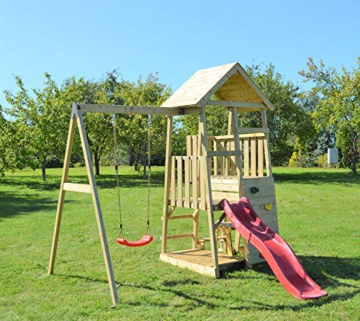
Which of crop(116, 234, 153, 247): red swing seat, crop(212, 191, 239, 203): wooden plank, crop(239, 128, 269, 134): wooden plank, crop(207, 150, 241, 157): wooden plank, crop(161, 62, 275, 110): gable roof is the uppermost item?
crop(161, 62, 275, 110): gable roof

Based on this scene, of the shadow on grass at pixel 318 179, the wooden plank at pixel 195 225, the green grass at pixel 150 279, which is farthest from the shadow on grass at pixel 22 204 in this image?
the shadow on grass at pixel 318 179

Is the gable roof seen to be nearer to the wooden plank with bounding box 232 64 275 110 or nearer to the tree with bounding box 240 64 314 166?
the wooden plank with bounding box 232 64 275 110

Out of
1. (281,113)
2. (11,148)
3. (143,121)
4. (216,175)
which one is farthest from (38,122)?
(216,175)

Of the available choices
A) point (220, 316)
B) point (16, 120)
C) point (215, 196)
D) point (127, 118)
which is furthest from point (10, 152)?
point (220, 316)

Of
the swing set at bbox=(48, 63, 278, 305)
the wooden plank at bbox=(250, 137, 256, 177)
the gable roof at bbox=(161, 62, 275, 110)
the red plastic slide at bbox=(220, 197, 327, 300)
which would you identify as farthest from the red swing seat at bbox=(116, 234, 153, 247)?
the wooden plank at bbox=(250, 137, 256, 177)

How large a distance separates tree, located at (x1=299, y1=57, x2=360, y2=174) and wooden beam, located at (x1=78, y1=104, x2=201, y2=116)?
2279cm

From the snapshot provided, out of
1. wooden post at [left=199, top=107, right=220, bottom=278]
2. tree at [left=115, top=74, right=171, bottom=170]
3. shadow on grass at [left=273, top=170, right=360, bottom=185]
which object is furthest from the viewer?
tree at [left=115, top=74, right=171, bottom=170]

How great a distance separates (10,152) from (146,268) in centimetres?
1714

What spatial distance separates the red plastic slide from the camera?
594 centimetres

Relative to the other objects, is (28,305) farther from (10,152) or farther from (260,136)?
(10,152)

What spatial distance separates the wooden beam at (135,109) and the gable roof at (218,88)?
0.15 meters

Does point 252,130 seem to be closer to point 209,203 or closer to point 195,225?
point 209,203

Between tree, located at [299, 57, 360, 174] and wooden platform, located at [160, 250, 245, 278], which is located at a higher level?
tree, located at [299, 57, 360, 174]

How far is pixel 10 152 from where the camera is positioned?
22672mm
